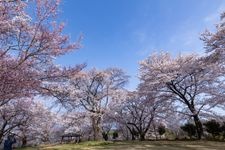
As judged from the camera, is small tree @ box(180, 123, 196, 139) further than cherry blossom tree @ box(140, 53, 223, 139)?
Yes

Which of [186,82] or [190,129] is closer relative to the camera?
[186,82]

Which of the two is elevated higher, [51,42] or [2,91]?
[51,42]

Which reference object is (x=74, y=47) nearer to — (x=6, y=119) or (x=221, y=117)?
(x=6, y=119)

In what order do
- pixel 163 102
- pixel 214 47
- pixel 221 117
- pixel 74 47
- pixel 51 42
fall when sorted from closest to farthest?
pixel 51 42 < pixel 74 47 < pixel 214 47 < pixel 221 117 < pixel 163 102

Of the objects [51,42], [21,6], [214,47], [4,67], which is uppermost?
[214,47]

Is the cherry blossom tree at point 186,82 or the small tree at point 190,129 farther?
the small tree at point 190,129

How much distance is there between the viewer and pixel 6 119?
1044 inches

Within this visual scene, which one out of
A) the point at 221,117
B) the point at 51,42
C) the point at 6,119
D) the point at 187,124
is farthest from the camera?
the point at 187,124

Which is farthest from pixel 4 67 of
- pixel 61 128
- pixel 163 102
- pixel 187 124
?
pixel 61 128

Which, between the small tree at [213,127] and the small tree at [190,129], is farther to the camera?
the small tree at [190,129]

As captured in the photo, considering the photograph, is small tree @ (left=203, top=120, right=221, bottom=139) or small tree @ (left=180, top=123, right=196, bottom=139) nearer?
small tree @ (left=203, top=120, right=221, bottom=139)

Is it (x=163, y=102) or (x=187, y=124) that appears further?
(x=187, y=124)

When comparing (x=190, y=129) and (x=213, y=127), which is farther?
(x=190, y=129)

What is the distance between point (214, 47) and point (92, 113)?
19.9 m
